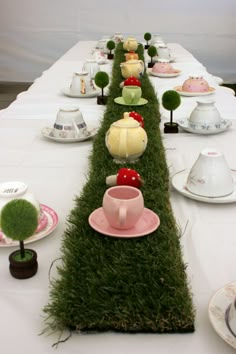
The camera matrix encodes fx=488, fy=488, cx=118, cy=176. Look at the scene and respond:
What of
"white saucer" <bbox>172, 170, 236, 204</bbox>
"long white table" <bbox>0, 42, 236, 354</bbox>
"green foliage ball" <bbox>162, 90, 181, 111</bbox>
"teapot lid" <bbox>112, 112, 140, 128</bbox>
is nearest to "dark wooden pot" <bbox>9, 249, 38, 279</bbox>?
"long white table" <bbox>0, 42, 236, 354</bbox>

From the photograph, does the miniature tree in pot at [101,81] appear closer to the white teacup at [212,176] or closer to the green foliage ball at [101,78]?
the green foliage ball at [101,78]

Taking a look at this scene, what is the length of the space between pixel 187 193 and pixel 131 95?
66 cm

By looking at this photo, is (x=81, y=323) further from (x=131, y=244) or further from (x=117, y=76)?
(x=117, y=76)

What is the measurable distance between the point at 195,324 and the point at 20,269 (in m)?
0.26

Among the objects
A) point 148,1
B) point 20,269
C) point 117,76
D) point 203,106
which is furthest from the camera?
point 148,1

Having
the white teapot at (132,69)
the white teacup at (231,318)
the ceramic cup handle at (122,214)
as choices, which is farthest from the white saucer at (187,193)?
the white teapot at (132,69)

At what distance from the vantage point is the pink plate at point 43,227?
0.79 m

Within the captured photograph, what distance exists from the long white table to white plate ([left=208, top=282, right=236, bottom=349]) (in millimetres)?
19

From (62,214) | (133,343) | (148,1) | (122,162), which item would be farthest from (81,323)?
(148,1)

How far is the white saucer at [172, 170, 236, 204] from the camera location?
0.93m

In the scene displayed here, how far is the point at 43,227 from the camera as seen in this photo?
33.0 inches

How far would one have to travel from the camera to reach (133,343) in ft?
1.94

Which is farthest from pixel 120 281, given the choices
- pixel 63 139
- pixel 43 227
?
pixel 63 139

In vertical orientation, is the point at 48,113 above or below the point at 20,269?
below
